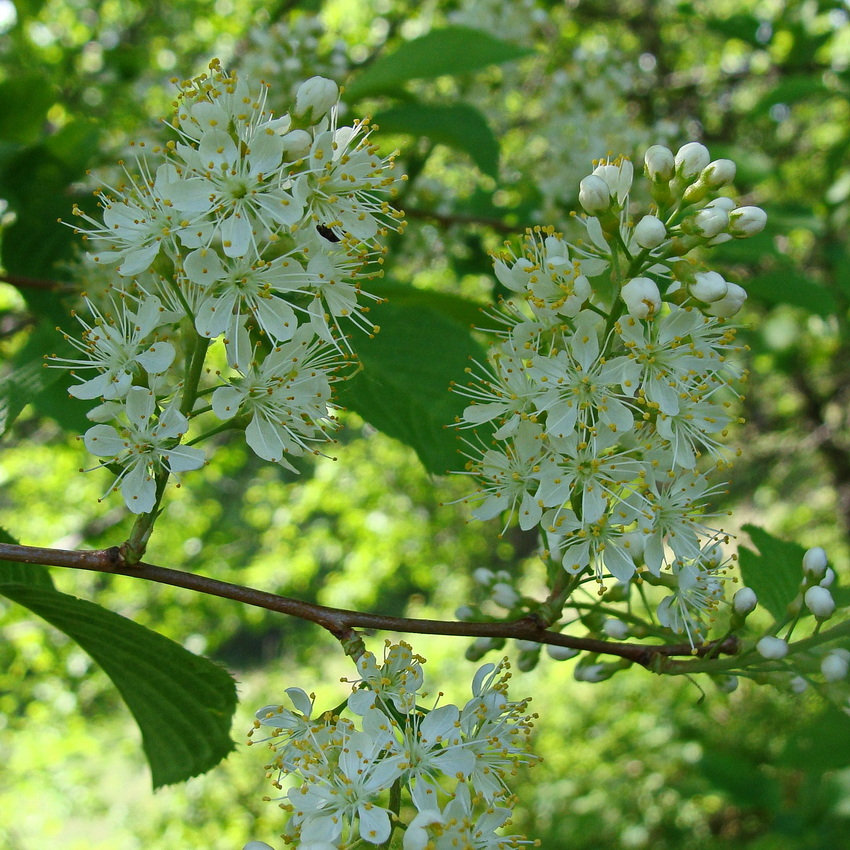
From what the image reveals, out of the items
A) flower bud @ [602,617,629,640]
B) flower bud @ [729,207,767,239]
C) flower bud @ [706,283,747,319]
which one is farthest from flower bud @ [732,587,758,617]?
flower bud @ [729,207,767,239]

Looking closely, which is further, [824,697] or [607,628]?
[607,628]

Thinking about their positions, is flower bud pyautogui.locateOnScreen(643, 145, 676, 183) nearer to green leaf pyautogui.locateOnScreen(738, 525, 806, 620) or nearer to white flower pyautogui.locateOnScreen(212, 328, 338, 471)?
white flower pyautogui.locateOnScreen(212, 328, 338, 471)

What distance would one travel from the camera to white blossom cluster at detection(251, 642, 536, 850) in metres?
1.18

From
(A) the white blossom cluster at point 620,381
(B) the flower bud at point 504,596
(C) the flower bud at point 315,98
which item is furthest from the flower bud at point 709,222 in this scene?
(B) the flower bud at point 504,596

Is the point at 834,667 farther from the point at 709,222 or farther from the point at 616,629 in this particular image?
the point at 709,222

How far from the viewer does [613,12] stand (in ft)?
22.2

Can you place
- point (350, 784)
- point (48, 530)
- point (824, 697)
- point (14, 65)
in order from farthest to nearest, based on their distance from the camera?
point (48, 530) → point (14, 65) → point (824, 697) → point (350, 784)

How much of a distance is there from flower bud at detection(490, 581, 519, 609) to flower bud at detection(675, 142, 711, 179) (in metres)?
0.78

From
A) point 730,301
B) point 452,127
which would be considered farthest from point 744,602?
point 452,127

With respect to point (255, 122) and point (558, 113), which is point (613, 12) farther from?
point (255, 122)

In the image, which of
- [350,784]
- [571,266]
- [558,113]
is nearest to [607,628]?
[350,784]

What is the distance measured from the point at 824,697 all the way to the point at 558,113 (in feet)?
8.89

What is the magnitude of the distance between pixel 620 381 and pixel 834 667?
21.3 inches

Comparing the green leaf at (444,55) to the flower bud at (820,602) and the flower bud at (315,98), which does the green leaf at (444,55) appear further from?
the flower bud at (820,602)
